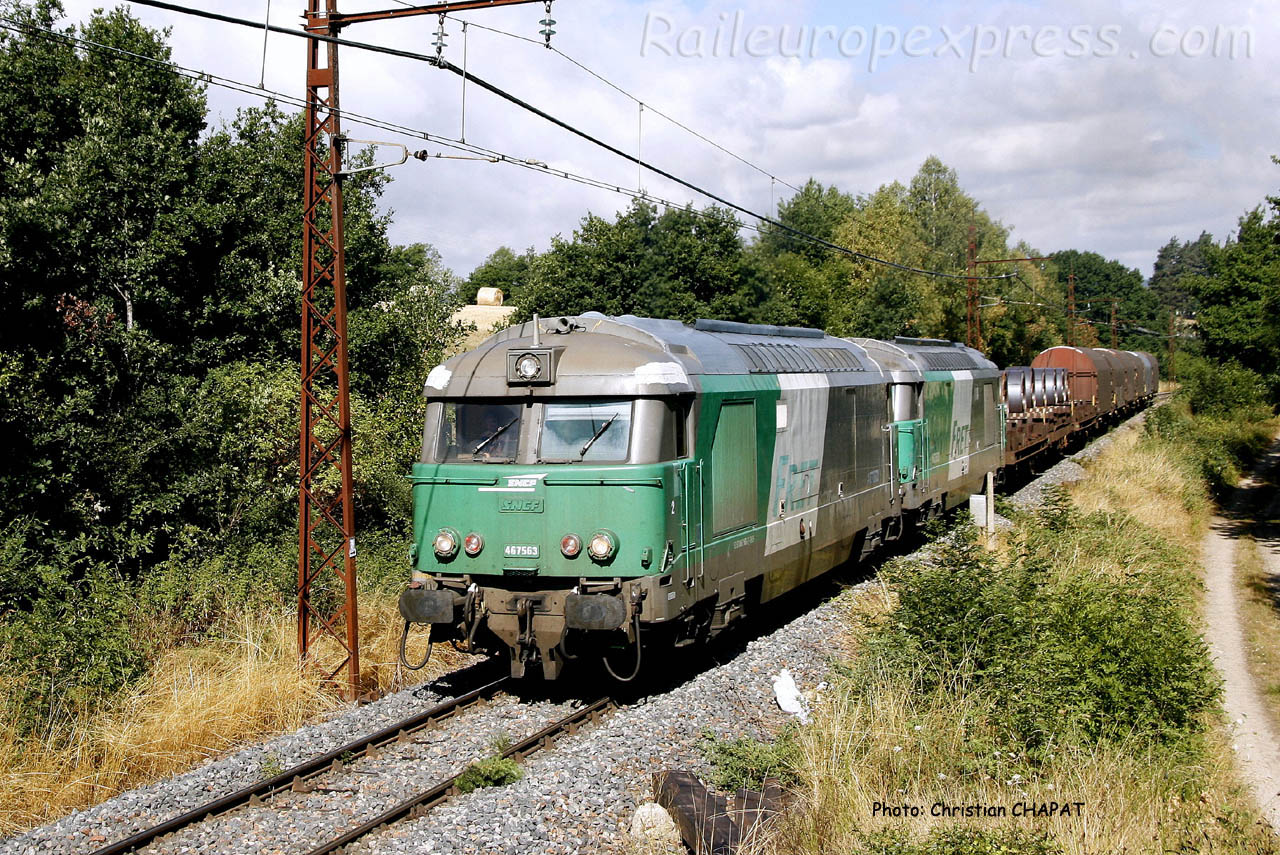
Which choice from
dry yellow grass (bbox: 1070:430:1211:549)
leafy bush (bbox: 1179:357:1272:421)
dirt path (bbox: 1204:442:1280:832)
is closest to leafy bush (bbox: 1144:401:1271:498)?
leafy bush (bbox: 1179:357:1272:421)

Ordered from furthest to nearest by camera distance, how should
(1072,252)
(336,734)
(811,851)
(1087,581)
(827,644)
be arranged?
(1072,252) → (1087,581) → (827,644) → (336,734) → (811,851)

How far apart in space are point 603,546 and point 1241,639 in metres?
11.0

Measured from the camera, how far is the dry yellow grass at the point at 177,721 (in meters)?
8.88

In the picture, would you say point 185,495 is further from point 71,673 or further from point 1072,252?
point 1072,252

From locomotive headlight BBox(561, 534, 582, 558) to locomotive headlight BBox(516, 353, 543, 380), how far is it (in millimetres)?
1534

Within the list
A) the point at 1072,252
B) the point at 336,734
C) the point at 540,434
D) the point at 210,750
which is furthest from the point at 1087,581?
the point at 1072,252

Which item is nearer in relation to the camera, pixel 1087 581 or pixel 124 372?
pixel 1087 581

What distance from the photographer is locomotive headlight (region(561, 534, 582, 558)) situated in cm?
946

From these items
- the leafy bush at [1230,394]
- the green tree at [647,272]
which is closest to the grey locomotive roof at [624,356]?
the green tree at [647,272]

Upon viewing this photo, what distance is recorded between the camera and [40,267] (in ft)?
54.6

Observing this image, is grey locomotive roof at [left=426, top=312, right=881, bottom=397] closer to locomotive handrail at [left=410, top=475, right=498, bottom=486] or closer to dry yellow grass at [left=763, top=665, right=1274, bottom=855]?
locomotive handrail at [left=410, top=475, right=498, bottom=486]

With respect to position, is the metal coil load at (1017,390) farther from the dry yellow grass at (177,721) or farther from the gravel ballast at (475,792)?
the dry yellow grass at (177,721)

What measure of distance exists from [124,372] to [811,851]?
52.3 feet

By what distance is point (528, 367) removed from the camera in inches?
389
